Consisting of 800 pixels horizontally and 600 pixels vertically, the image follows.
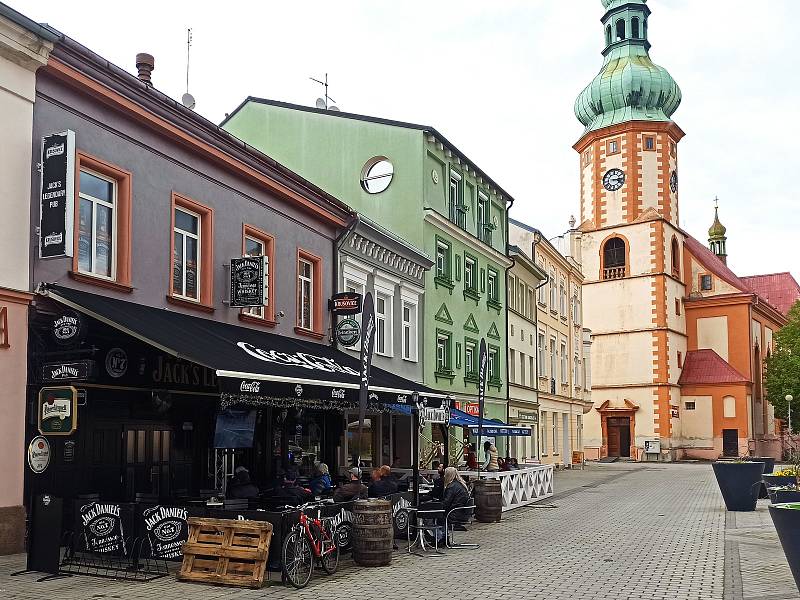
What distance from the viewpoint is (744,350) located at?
64062mm

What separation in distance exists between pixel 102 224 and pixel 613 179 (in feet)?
178

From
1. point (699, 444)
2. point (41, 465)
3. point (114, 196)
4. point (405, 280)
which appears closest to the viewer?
point (41, 465)

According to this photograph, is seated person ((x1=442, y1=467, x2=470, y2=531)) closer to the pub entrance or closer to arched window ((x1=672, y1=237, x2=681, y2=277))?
the pub entrance

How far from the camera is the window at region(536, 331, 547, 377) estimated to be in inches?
1754

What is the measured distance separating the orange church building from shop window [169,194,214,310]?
48.5m

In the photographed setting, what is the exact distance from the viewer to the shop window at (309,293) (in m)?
21.2

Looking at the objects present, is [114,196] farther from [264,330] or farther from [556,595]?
[556,595]

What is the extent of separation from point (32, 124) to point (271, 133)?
699 inches

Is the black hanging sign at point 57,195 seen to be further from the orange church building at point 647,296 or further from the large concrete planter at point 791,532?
the orange church building at point 647,296

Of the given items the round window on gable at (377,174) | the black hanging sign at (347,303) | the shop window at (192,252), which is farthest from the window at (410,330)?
the shop window at (192,252)

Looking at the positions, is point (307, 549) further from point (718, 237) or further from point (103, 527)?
point (718, 237)

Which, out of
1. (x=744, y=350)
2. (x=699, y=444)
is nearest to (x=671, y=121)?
(x=744, y=350)

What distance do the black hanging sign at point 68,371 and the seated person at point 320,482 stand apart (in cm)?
613

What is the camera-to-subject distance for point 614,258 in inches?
2505
